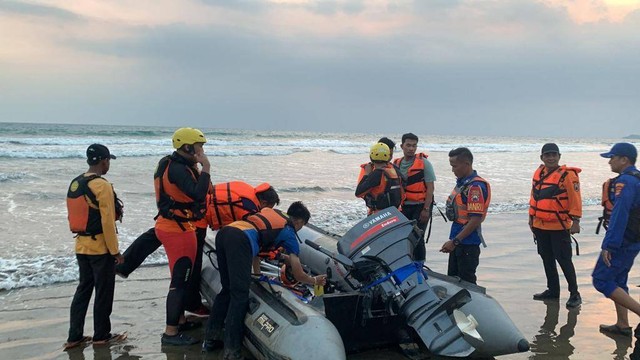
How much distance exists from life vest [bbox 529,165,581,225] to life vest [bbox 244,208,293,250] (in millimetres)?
2776

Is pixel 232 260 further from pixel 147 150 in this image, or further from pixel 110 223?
pixel 147 150

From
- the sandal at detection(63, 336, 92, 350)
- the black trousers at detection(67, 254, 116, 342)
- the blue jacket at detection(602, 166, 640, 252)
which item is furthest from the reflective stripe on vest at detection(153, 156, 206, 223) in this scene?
the blue jacket at detection(602, 166, 640, 252)

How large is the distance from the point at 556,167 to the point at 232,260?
342 centimetres

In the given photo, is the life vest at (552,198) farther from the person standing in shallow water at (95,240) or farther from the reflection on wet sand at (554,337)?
the person standing in shallow water at (95,240)

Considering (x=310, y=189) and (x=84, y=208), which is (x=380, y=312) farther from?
(x=310, y=189)

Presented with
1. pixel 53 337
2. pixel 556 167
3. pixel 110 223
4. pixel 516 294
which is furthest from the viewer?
pixel 516 294

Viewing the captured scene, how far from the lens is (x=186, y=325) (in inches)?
172

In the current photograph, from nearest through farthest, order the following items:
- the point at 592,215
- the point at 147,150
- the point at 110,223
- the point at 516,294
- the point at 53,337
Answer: the point at 110,223, the point at 53,337, the point at 516,294, the point at 592,215, the point at 147,150

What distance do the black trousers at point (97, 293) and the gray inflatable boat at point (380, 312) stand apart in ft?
3.72

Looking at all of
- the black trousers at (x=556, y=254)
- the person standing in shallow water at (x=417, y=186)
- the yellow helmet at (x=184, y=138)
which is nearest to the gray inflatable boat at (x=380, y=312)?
the yellow helmet at (x=184, y=138)

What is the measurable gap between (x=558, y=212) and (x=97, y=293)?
4.23 m

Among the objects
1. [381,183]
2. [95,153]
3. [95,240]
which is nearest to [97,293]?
[95,240]

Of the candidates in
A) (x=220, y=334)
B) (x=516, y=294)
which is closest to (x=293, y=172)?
(x=516, y=294)

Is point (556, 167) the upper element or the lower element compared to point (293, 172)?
upper
